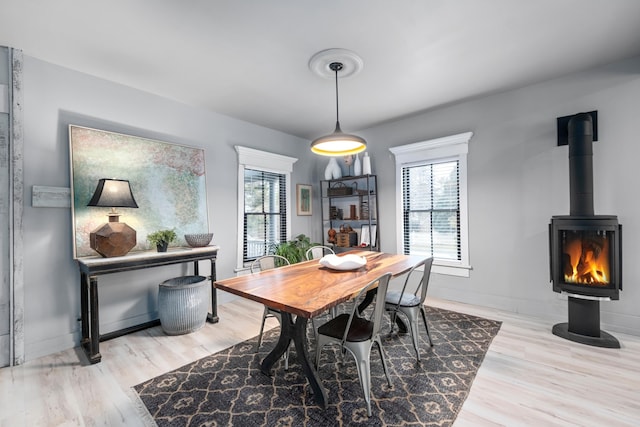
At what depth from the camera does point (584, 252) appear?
2.67 metres

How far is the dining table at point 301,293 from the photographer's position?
165cm

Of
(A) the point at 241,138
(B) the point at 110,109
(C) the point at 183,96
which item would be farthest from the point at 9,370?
(A) the point at 241,138

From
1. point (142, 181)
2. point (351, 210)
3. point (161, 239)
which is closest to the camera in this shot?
point (161, 239)

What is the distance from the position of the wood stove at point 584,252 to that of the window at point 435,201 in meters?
1.08

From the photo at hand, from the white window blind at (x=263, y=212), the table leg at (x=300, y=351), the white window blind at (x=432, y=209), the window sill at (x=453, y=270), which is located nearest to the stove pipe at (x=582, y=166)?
the white window blind at (x=432, y=209)

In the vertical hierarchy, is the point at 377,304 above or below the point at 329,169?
below

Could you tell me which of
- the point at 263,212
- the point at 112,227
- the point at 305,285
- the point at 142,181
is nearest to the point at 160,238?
the point at 112,227

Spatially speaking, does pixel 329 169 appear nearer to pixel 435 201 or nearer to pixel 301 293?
pixel 435 201

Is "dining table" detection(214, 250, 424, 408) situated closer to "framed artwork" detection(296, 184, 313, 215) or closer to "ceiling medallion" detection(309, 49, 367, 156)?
"ceiling medallion" detection(309, 49, 367, 156)

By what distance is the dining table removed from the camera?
1647mm

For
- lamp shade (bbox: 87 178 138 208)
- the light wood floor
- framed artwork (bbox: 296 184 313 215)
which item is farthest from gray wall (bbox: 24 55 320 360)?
framed artwork (bbox: 296 184 313 215)

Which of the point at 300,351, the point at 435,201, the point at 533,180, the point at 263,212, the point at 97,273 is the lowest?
the point at 300,351

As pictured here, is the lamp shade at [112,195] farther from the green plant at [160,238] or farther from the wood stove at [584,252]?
the wood stove at [584,252]

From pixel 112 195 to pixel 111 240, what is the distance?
44cm
